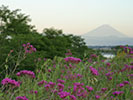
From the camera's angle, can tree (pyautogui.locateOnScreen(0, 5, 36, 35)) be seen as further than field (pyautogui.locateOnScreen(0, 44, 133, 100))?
Yes

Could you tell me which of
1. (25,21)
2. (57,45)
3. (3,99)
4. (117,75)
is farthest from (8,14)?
(3,99)

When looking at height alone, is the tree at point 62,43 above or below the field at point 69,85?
above

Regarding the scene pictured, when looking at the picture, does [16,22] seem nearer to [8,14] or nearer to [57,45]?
[8,14]

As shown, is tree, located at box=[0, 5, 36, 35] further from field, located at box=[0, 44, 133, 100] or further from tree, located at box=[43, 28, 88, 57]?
field, located at box=[0, 44, 133, 100]

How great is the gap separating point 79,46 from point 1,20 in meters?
6.31

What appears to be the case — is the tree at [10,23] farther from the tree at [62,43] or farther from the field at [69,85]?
the field at [69,85]

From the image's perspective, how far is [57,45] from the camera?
12992 mm

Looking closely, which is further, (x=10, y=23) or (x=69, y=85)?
(x=10, y=23)

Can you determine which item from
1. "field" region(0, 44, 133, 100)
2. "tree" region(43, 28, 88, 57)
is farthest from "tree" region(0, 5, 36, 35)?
"field" region(0, 44, 133, 100)

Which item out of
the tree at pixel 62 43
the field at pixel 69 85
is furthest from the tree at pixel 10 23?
the field at pixel 69 85

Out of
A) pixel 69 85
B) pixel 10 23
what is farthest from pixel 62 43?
pixel 69 85

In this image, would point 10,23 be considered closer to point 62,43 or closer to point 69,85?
point 62,43

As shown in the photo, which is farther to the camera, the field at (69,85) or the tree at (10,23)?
the tree at (10,23)

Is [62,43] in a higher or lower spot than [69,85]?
higher
